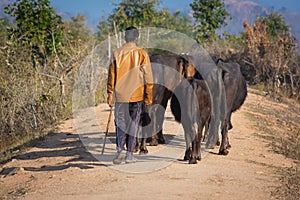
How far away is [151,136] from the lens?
8148 millimetres

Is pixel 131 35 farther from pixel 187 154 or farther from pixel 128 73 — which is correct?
pixel 187 154

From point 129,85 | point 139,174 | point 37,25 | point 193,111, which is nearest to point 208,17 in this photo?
point 37,25

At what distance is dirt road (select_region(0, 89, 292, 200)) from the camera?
5609 millimetres

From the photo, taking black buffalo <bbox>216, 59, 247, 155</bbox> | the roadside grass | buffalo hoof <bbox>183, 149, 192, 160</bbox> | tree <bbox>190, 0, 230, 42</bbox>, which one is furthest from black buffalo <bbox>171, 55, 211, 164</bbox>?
tree <bbox>190, 0, 230, 42</bbox>

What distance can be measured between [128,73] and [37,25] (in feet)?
25.9

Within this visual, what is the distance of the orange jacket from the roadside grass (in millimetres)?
2302

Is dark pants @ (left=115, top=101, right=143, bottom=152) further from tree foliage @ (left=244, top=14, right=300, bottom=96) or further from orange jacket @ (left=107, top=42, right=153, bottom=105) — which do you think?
tree foliage @ (left=244, top=14, right=300, bottom=96)

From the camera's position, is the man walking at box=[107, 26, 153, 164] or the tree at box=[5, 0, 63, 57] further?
the tree at box=[5, 0, 63, 57]

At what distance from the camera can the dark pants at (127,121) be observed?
662 cm

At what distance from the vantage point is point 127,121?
6.69 meters

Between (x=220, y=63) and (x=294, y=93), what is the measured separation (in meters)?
11.7

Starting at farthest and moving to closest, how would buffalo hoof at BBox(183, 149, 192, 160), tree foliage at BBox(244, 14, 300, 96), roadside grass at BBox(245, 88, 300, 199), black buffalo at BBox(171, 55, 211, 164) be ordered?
tree foliage at BBox(244, 14, 300, 96), buffalo hoof at BBox(183, 149, 192, 160), black buffalo at BBox(171, 55, 211, 164), roadside grass at BBox(245, 88, 300, 199)

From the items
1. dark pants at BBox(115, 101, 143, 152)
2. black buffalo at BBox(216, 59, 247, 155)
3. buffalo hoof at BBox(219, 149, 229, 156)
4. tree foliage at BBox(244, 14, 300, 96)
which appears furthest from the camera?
tree foliage at BBox(244, 14, 300, 96)

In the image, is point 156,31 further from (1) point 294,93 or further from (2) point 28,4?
(2) point 28,4
